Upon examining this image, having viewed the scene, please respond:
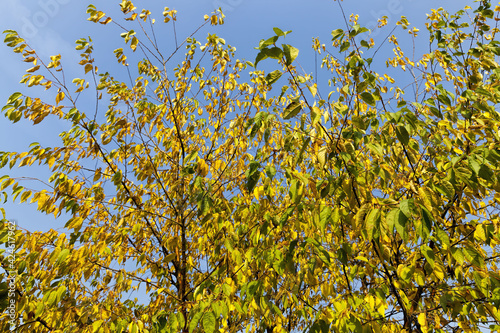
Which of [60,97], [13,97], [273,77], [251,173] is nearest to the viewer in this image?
[273,77]

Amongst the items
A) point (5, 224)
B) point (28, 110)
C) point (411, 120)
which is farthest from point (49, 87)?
point (411, 120)

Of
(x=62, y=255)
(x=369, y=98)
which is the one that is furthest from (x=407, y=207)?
(x=62, y=255)

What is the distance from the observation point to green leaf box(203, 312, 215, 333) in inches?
67.2

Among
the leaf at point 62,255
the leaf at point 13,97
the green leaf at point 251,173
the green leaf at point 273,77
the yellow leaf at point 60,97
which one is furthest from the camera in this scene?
the yellow leaf at point 60,97

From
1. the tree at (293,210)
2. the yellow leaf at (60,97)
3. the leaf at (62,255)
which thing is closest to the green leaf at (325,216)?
the tree at (293,210)

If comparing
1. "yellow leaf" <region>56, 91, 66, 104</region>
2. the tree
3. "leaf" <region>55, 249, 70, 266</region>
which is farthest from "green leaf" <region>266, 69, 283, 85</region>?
"yellow leaf" <region>56, 91, 66, 104</region>

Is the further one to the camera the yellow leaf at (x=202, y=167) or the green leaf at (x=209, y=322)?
the yellow leaf at (x=202, y=167)

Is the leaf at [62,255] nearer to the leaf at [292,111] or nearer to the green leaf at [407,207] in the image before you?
the leaf at [292,111]

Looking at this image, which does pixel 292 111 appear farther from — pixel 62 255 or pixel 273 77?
pixel 62 255

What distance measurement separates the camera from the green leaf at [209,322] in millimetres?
1707

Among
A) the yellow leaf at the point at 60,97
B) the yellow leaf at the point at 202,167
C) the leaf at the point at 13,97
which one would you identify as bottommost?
the yellow leaf at the point at 202,167

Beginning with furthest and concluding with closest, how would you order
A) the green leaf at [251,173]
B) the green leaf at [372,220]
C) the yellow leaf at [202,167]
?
the yellow leaf at [202,167] → the green leaf at [251,173] → the green leaf at [372,220]

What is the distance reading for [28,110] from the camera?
2.75 m

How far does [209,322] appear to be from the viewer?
173cm
